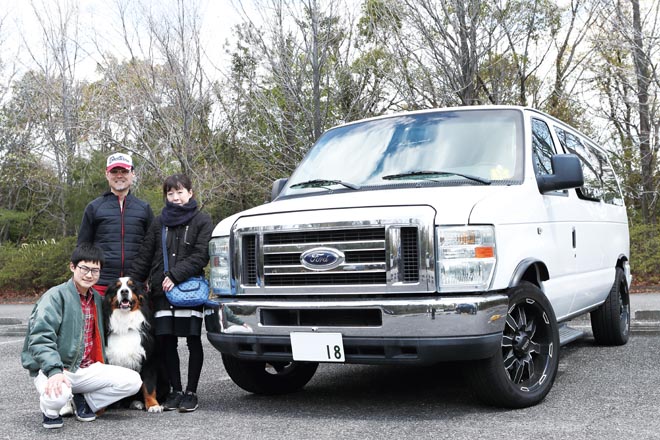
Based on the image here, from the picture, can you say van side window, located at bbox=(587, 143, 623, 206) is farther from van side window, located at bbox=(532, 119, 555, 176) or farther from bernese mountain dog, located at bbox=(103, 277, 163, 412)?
bernese mountain dog, located at bbox=(103, 277, 163, 412)

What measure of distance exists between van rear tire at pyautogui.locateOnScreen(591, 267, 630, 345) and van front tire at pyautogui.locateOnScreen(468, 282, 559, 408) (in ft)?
8.93

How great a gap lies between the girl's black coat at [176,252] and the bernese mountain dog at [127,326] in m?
0.27

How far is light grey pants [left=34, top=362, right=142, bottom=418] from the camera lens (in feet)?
16.5

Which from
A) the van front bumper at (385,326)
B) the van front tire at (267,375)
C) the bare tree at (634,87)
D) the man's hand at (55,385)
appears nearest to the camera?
the van front bumper at (385,326)

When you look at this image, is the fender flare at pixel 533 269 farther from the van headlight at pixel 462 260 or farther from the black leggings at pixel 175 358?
the black leggings at pixel 175 358

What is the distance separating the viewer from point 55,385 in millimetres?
4598

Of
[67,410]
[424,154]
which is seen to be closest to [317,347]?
[424,154]

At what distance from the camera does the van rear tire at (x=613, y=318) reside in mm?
7547

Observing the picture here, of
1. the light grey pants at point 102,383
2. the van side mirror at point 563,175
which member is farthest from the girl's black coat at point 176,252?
the van side mirror at point 563,175

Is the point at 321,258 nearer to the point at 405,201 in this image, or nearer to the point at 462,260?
the point at 405,201

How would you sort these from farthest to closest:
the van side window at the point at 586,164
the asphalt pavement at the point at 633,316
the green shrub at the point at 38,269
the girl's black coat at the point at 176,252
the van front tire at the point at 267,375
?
the green shrub at the point at 38,269
the asphalt pavement at the point at 633,316
the van side window at the point at 586,164
the van front tire at the point at 267,375
the girl's black coat at the point at 176,252

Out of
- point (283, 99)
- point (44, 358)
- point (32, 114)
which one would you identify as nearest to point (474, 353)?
point (44, 358)

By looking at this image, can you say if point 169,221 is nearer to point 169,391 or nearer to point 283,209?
point 283,209

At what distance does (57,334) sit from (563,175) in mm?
3781
